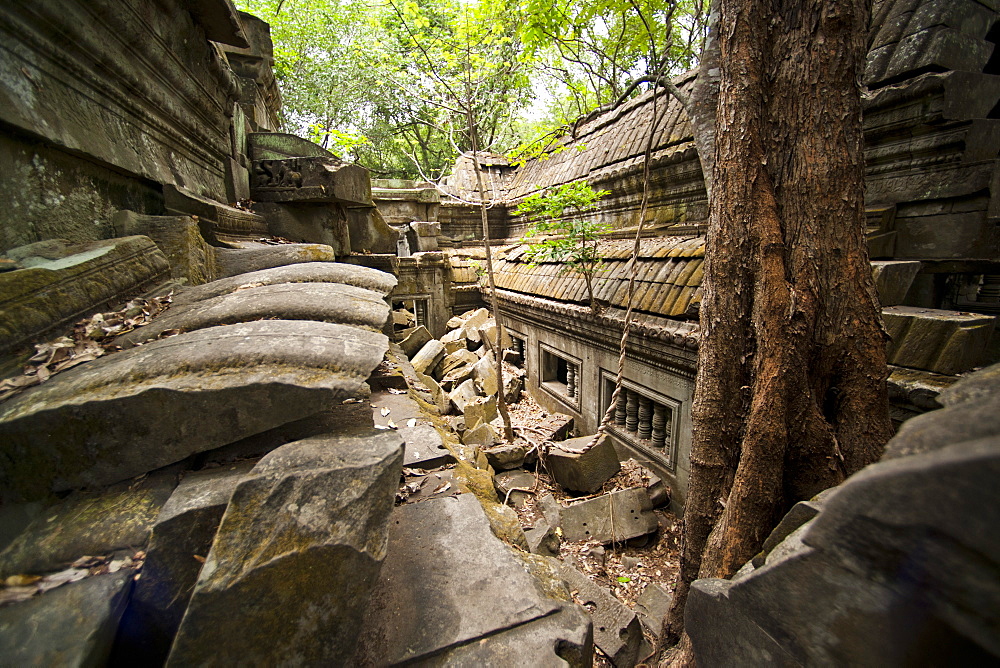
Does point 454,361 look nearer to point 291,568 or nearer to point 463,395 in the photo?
point 463,395

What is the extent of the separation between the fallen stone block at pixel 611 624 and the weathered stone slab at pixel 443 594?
1.10 meters

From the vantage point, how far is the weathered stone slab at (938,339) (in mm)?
2266

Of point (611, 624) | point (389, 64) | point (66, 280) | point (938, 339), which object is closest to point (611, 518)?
point (611, 624)

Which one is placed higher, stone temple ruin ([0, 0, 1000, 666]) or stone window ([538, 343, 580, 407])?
stone temple ruin ([0, 0, 1000, 666])

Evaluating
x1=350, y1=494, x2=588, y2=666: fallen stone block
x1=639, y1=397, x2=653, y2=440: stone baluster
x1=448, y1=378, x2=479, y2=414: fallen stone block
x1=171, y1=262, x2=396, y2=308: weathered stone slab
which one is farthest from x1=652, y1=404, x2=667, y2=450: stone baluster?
x1=350, y1=494, x2=588, y2=666: fallen stone block

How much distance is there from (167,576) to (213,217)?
2.94 meters

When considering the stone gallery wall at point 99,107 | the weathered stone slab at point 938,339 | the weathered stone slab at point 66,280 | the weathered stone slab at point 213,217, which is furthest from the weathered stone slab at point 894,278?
the weathered stone slab at point 213,217

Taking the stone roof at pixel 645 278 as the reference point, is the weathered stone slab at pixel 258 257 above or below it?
above

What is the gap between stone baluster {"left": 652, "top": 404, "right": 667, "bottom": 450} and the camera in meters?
4.32

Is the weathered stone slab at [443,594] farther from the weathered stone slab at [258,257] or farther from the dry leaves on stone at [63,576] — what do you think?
the weathered stone slab at [258,257]

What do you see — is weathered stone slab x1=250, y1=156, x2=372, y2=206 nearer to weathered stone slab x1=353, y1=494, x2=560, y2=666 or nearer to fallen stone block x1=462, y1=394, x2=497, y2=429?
fallen stone block x1=462, y1=394, x2=497, y2=429

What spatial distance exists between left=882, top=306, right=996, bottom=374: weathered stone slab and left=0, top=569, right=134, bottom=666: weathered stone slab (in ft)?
12.1

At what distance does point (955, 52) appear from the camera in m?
2.90

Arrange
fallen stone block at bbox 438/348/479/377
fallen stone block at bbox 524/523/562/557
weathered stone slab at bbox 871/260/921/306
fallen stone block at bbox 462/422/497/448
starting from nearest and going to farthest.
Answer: weathered stone slab at bbox 871/260/921/306 → fallen stone block at bbox 524/523/562/557 → fallen stone block at bbox 462/422/497/448 → fallen stone block at bbox 438/348/479/377
